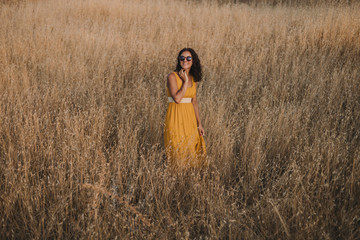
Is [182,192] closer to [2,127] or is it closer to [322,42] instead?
[2,127]

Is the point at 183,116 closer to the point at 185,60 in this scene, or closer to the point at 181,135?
the point at 181,135

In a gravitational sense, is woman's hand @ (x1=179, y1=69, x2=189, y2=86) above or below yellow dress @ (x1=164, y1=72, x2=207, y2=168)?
above

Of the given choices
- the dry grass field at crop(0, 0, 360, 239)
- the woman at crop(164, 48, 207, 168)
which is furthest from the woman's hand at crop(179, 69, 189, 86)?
the dry grass field at crop(0, 0, 360, 239)

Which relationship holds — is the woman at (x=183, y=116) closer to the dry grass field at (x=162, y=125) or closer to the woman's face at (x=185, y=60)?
the woman's face at (x=185, y=60)

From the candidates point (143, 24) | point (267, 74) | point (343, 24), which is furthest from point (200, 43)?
point (343, 24)

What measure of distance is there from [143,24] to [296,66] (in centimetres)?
479

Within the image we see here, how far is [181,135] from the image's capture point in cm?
214

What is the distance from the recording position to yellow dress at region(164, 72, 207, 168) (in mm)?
2102

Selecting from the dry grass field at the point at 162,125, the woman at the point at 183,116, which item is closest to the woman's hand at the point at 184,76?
the woman at the point at 183,116

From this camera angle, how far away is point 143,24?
7.23 meters

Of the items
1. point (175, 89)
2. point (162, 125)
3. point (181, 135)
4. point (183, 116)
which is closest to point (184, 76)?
point (175, 89)

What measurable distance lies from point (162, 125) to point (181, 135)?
0.86m

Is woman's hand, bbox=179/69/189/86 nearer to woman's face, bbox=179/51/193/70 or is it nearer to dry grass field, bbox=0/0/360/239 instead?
woman's face, bbox=179/51/193/70

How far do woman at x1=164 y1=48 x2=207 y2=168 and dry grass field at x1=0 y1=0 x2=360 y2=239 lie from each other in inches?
6.6
